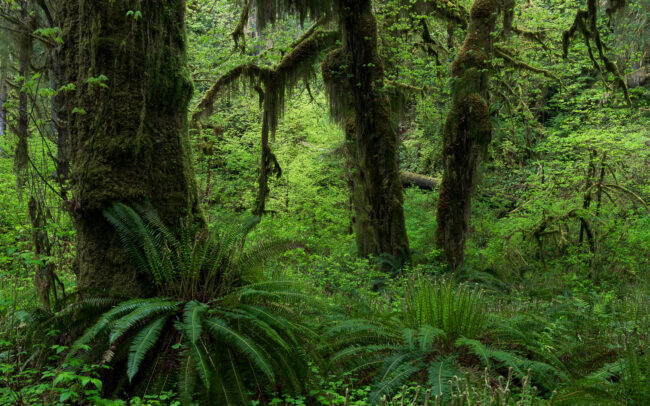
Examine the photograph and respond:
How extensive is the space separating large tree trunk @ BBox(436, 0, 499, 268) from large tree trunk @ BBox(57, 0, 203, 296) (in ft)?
22.7

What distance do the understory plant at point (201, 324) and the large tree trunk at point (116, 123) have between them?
22cm

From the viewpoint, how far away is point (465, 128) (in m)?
8.98

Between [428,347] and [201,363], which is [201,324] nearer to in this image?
[201,363]

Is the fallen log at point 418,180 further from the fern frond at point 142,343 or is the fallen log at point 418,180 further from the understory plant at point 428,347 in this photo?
the fern frond at point 142,343

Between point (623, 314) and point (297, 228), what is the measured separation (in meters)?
6.90

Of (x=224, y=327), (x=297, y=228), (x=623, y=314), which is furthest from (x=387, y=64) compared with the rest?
(x=224, y=327)

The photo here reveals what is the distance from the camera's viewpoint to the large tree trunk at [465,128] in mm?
8898

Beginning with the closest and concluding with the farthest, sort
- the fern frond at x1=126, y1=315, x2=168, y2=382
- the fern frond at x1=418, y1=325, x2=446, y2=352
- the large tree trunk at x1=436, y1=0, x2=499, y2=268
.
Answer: the fern frond at x1=126, y1=315, x2=168, y2=382 → the fern frond at x1=418, y1=325, x2=446, y2=352 → the large tree trunk at x1=436, y1=0, x2=499, y2=268

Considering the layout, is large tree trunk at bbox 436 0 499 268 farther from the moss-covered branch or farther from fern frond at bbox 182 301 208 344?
fern frond at bbox 182 301 208 344

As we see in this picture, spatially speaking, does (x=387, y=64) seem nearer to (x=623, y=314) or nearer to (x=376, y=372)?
(x=623, y=314)

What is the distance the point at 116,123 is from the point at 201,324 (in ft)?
6.22

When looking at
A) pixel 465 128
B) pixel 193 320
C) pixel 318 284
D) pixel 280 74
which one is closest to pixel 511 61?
pixel 465 128

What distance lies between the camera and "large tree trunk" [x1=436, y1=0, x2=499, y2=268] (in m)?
8.90

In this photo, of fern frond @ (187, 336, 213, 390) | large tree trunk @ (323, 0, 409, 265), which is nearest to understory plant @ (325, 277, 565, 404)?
fern frond @ (187, 336, 213, 390)
